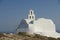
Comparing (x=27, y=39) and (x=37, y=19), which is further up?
(x=37, y=19)

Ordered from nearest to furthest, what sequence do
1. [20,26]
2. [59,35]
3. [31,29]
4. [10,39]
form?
[10,39]
[59,35]
[31,29]
[20,26]

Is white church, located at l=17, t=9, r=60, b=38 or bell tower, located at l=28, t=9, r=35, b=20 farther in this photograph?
bell tower, located at l=28, t=9, r=35, b=20

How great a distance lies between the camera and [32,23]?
60594 mm

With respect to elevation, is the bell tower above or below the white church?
above

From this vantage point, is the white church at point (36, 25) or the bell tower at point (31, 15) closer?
the white church at point (36, 25)

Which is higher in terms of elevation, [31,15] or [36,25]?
[31,15]

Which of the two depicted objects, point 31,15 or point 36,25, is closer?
point 36,25

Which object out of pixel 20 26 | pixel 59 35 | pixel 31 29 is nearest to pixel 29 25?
pixel 31 29

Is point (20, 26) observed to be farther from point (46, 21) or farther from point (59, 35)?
point (59, 35)

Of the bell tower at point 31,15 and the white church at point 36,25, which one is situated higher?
the bell tower at point 31,15

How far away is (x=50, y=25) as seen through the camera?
62.7m

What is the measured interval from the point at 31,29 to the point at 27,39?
26.8m

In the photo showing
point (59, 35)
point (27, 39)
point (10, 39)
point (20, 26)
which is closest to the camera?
point (10, 39)

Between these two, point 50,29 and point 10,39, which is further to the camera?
point 50,29
